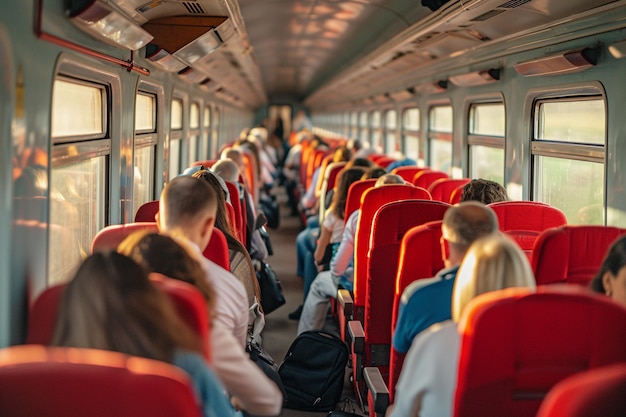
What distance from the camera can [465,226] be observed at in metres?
3.03

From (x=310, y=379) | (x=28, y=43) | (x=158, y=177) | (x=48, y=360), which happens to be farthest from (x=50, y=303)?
(x=158, y=177)

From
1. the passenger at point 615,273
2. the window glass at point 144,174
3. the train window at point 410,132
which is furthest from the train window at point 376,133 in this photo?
the passenger at point 615,273

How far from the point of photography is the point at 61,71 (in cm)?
368

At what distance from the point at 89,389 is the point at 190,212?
152cm

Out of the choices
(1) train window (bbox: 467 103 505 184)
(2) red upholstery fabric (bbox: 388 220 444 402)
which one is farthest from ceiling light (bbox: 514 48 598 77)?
(2) red upholstery fabric (bbox: 388 220 444 402)

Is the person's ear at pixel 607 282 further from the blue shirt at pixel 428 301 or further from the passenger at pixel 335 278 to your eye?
the passenger at pixel 335 278

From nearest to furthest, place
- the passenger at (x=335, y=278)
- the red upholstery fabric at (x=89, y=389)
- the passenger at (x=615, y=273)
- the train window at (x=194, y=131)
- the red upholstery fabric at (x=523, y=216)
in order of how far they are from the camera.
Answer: the red upholstery fabric at (x=89, y=389), the passenger at (x=615, y=273), the red upholstery fabric at (x=523, y=216), the passenger at (x=335, y=278), the train window at (x=194, y=131)

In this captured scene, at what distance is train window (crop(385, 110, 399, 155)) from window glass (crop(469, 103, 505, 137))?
5580 millimetres

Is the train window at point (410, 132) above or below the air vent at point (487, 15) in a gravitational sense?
below

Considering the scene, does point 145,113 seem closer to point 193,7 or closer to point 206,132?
point 193,7

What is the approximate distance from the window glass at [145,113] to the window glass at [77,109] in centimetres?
148

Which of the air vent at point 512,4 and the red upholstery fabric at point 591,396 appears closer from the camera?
the red upholstery fabric at point 591,396

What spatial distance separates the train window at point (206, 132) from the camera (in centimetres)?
1244

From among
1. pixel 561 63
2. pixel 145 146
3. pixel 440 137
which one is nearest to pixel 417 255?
pixel 561 63
